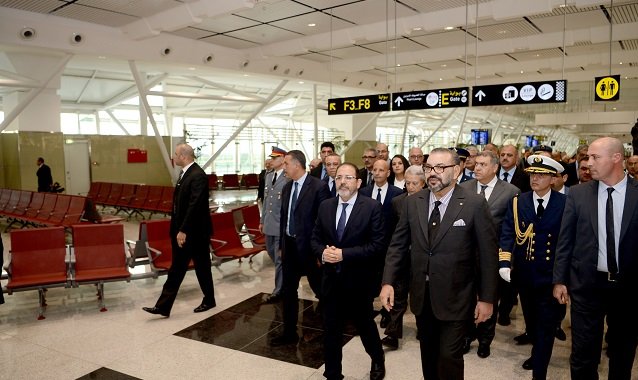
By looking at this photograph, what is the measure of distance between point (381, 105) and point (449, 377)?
398 inches

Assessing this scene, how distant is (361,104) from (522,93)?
172 inches

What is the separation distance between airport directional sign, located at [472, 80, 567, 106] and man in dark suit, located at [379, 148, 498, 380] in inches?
301

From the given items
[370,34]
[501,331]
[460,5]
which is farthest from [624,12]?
[501,331]

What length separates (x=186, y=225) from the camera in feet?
16.5

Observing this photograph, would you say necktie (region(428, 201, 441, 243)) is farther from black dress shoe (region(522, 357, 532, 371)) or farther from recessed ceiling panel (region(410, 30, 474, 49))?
recessed ceiling panel (region(410, 30, 474, 49))

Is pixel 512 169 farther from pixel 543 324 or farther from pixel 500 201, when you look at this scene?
pixel 543 324

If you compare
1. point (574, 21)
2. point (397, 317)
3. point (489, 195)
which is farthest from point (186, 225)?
point (574, 21)

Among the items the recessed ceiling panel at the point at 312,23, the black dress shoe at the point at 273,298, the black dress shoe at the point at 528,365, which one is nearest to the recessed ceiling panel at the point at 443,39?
the recessed ceiling panel at the point at 312,23

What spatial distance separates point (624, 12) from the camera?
393 inches

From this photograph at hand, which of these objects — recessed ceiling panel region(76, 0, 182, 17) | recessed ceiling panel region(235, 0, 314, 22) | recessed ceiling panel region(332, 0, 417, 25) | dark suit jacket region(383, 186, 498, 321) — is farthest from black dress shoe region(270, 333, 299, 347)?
recessed ceiling panel region(76, 0, 182, 17)

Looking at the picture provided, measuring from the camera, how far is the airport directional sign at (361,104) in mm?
12297

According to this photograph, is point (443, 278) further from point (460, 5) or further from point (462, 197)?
point (460, 5)

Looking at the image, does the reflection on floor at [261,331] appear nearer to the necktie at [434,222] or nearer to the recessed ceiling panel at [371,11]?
the necktie at [434,222]

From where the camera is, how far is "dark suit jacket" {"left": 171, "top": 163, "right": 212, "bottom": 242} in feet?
16.6
